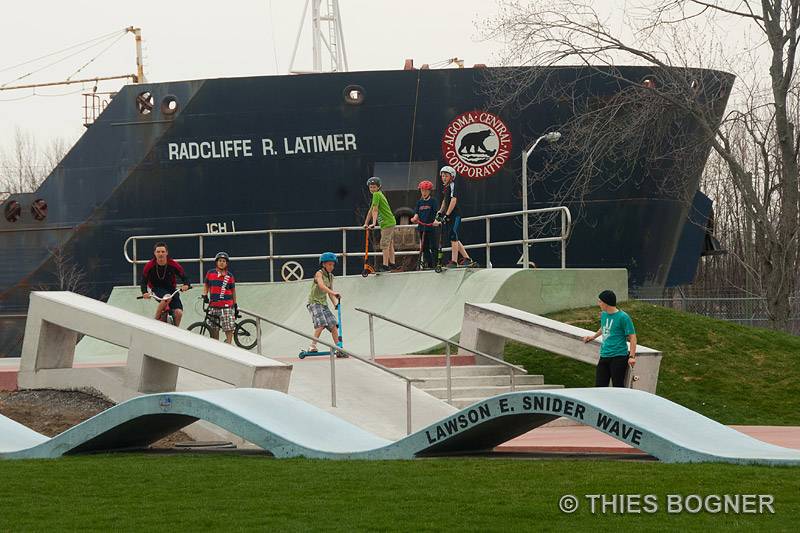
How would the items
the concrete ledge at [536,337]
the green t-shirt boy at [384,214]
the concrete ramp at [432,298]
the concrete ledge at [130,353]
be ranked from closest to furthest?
the concrete ledge at [130,353]
the concrete ledge at [536,337]
the concrete ramp at [432,298]
the green t-shirt boy at [384,214]

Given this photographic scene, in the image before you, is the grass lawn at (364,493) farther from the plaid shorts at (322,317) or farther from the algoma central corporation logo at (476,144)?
the algoma central corporation logo at (476,144)

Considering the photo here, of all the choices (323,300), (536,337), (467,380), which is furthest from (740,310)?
(323,300)

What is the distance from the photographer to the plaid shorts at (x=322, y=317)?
15977 mm

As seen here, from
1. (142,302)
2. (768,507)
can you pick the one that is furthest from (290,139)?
(768,507)

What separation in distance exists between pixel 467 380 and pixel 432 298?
159 inches

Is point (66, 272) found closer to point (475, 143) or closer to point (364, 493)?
point (475, 143)

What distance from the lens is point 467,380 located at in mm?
15930

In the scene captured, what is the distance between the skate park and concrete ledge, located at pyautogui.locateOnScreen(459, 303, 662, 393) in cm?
2

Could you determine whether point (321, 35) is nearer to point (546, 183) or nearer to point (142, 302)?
point (546, 183)

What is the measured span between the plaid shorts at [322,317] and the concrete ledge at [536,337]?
6.27ft

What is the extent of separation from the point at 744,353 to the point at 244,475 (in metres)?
10.8

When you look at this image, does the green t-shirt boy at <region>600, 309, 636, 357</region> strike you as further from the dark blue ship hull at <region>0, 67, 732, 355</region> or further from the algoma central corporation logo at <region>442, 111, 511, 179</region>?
the algoma central corporation logo at <region>442, 111, 511, 179</region>

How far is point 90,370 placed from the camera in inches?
542

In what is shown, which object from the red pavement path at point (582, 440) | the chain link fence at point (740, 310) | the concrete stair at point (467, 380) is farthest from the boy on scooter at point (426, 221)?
the chain link fence at point (740, 310)
